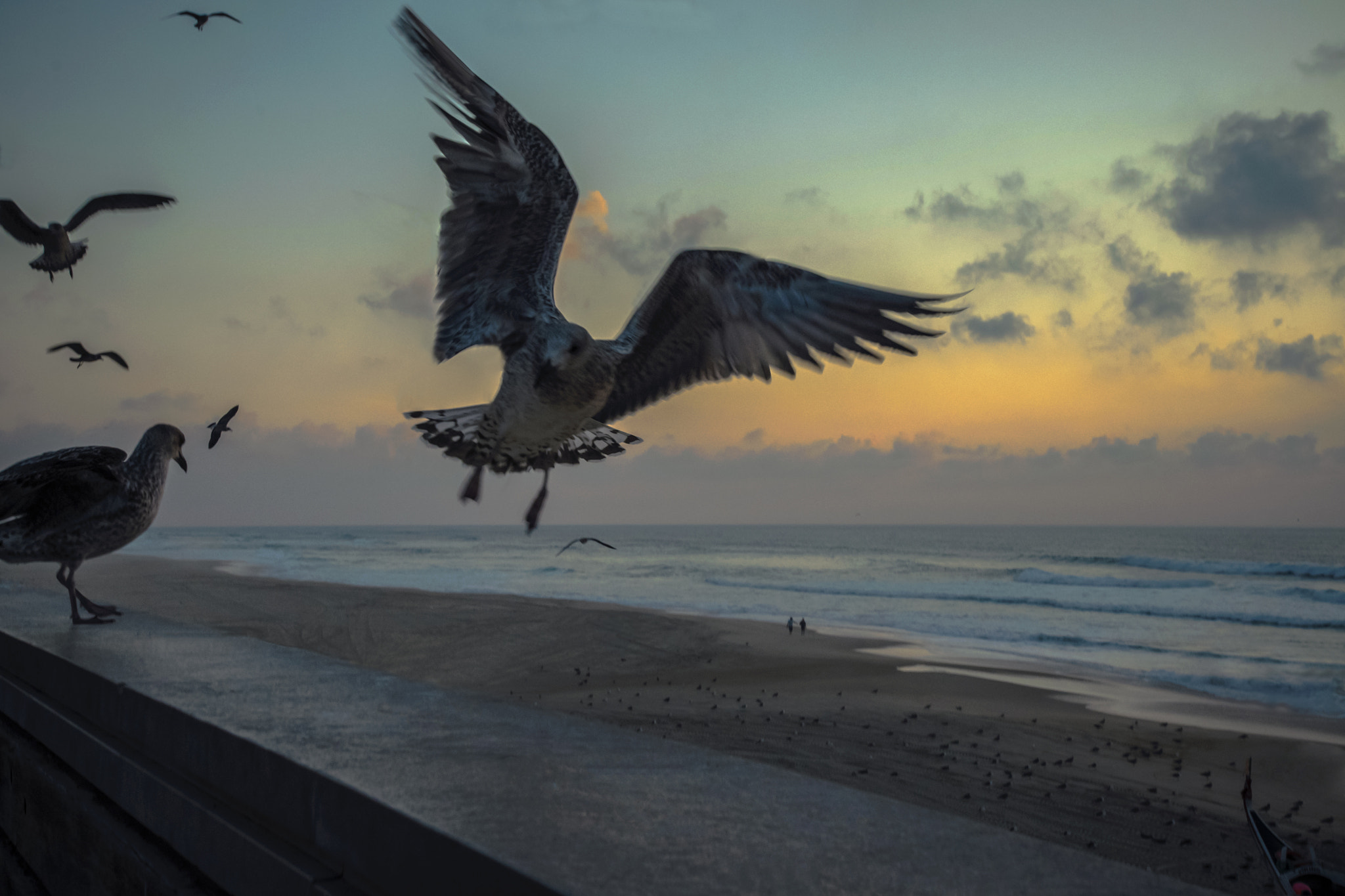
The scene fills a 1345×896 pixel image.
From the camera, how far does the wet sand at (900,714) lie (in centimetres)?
588

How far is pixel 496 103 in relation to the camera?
2904mm

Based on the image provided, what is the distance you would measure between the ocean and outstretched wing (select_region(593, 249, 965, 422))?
1018 centimetres

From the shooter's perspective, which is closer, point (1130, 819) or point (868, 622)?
point (1130, 819)

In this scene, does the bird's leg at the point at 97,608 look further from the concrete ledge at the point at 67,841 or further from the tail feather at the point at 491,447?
the tail feather at the point at 491,447

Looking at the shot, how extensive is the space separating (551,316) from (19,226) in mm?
2931

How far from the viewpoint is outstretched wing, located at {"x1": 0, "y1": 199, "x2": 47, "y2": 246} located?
13.5 feet

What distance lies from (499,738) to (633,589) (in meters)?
20.5

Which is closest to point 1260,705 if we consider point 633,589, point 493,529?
point 633,589

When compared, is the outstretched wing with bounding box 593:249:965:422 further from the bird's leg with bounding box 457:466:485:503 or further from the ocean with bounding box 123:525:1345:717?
the ocean with bounding box 123:525:1345:717

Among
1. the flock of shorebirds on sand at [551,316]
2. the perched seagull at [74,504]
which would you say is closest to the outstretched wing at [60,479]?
the perched seagull at [74,504]

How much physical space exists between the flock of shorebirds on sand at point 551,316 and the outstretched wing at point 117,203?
1.78 m

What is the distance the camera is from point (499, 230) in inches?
123

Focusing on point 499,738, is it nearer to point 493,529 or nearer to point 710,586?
point 710,586

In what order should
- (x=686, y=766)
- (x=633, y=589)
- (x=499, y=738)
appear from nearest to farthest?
(x=686, y=766), (x=499, y=738), (x=633, y=589)
